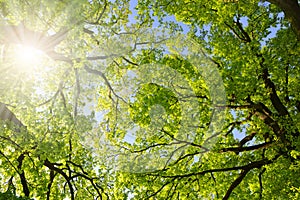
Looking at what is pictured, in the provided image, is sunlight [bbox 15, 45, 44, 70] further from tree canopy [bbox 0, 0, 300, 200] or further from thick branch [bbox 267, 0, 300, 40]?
thick branch [bbox 267, 0, 300, 40]

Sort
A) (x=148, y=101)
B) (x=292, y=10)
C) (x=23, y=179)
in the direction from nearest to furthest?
(x=292, y=10) < (x=23, y=179) < (x=148, y=101)

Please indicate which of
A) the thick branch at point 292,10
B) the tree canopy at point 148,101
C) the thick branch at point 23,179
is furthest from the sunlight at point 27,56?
the thick branch at point 292,10

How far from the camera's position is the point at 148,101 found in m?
17.4

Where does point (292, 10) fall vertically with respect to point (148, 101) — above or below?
below

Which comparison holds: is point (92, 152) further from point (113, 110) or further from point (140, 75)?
point (140, 75)

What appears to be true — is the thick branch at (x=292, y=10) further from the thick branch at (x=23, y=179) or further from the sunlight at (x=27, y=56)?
the thick branch at (x=23, y=179)

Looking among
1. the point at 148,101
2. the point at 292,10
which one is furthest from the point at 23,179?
the point at 292,10

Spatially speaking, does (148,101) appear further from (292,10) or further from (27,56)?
(292,10)

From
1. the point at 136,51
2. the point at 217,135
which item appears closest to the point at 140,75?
the point at 136,51

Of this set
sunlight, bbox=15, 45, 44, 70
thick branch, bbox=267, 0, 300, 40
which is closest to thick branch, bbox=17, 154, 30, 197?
sunlight, bbox=15, 45, 44, 70

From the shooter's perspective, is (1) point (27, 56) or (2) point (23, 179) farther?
(1) point (27, 56)

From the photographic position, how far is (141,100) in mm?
17641

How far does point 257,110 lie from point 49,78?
964cm

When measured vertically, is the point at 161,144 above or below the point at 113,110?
below
